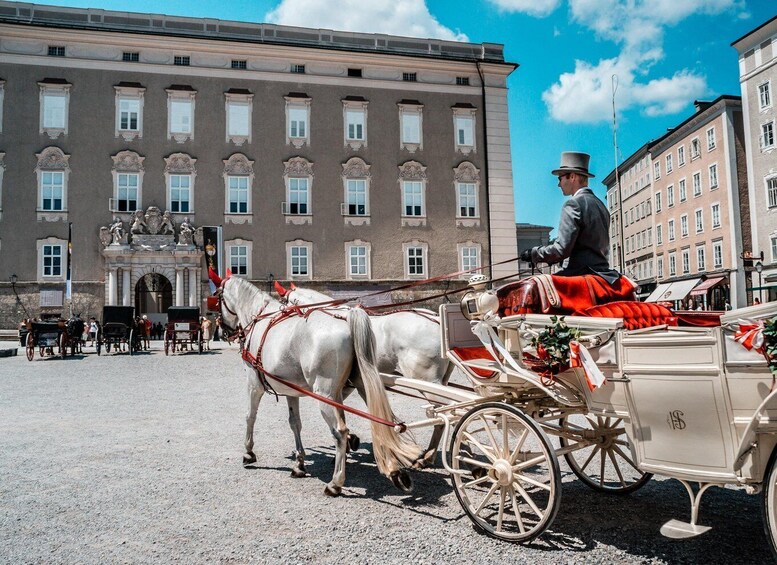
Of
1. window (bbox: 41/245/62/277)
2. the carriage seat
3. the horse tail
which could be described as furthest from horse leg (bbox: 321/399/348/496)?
window (bbox: 41/245/62/277)

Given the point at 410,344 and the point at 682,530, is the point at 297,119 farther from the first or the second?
the point at 682,530

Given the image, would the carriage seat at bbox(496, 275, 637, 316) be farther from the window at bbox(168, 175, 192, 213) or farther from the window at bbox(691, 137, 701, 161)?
the window at bbox(691, 137, 701, 161)

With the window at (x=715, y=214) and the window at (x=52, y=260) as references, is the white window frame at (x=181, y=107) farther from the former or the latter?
the window at (x=715, y=214)

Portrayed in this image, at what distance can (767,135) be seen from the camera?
35.7 meters

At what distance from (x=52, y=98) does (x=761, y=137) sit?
39235mm

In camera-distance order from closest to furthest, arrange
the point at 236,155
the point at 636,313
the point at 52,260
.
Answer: the point at 636,313 < the point at 52,260 < the point at 236,155

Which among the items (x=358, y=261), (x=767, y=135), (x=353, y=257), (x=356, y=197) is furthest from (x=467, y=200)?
(x=767, y=135)

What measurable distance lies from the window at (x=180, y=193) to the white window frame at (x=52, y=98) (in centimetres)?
568

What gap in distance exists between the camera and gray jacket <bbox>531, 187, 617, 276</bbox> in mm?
4777

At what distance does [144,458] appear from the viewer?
268 inches

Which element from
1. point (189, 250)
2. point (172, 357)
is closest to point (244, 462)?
point (172, 357)

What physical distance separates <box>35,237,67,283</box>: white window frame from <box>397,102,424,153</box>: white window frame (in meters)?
18.2

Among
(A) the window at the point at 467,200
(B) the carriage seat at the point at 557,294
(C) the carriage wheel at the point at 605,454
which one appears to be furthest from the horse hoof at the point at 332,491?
(A) the window at the point at 467,200

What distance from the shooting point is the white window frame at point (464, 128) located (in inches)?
1351
